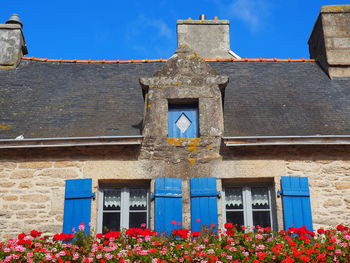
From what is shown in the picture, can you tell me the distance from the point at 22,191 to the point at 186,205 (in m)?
2.34

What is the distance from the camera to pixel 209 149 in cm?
715

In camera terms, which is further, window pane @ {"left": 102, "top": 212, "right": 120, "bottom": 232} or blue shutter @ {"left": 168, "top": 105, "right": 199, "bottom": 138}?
blue shutter @ {"left": 168, "top": 105, "right": 199, "bottom": 138}

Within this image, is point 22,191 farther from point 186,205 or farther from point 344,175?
point 344,175

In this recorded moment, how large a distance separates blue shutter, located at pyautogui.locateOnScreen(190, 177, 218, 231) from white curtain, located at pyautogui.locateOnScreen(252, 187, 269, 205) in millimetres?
684

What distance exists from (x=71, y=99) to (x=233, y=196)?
343 cm

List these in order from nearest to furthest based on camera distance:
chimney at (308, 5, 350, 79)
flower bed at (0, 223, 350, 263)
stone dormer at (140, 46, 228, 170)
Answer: flower bed at (0, 223, 350, 263), stone dormer at (140, 46, 228, 170), chimney at (308, 5, 350, 79)

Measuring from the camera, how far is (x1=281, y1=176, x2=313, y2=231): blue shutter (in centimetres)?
670

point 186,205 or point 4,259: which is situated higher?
point 186,205

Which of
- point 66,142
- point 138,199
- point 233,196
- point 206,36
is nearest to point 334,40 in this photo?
point 206,36

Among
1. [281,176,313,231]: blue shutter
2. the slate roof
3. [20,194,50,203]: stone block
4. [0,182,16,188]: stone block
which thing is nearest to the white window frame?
[281,176,313,231]: blue shutter

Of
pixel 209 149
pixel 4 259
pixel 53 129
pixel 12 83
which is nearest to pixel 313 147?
pixel 209 149

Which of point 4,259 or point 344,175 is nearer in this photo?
point 4,259

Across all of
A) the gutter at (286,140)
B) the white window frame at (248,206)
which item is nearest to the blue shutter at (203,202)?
the white window frame at (248,206)

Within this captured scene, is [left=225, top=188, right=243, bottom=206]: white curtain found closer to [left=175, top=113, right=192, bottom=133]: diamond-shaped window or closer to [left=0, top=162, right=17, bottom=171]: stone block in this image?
[left=175, top=113, right=192, bottom=133]: diamond-shaped window
